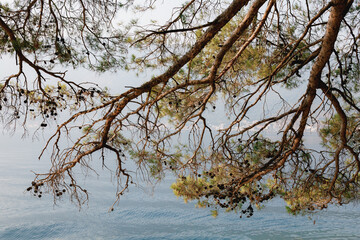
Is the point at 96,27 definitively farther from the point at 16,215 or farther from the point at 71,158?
the point at 16,215

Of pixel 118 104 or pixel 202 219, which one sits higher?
pixel 118 104

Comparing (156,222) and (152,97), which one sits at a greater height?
(152,97)

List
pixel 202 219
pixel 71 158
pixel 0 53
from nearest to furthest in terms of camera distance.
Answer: pixel 71 158, pixel 0 53, pixel 202 219

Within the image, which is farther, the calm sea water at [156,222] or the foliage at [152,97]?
the calm sea water at [156,222]

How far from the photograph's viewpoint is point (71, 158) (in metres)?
2.21

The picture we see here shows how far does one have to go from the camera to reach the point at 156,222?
47.8 feet

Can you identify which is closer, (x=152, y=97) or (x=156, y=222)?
(x=152, y=97)

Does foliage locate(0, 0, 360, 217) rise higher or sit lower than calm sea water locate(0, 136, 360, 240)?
higher

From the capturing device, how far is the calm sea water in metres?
12.1

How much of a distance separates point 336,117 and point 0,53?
124 inches

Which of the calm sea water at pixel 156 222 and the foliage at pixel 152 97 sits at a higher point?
the foliage at pixel 152 97

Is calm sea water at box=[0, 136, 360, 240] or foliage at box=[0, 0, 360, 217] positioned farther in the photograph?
calm sea water at box=[0, 136, 360, 240]

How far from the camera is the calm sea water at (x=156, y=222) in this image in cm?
1209

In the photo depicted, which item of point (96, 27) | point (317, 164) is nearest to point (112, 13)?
point (96, 27)
